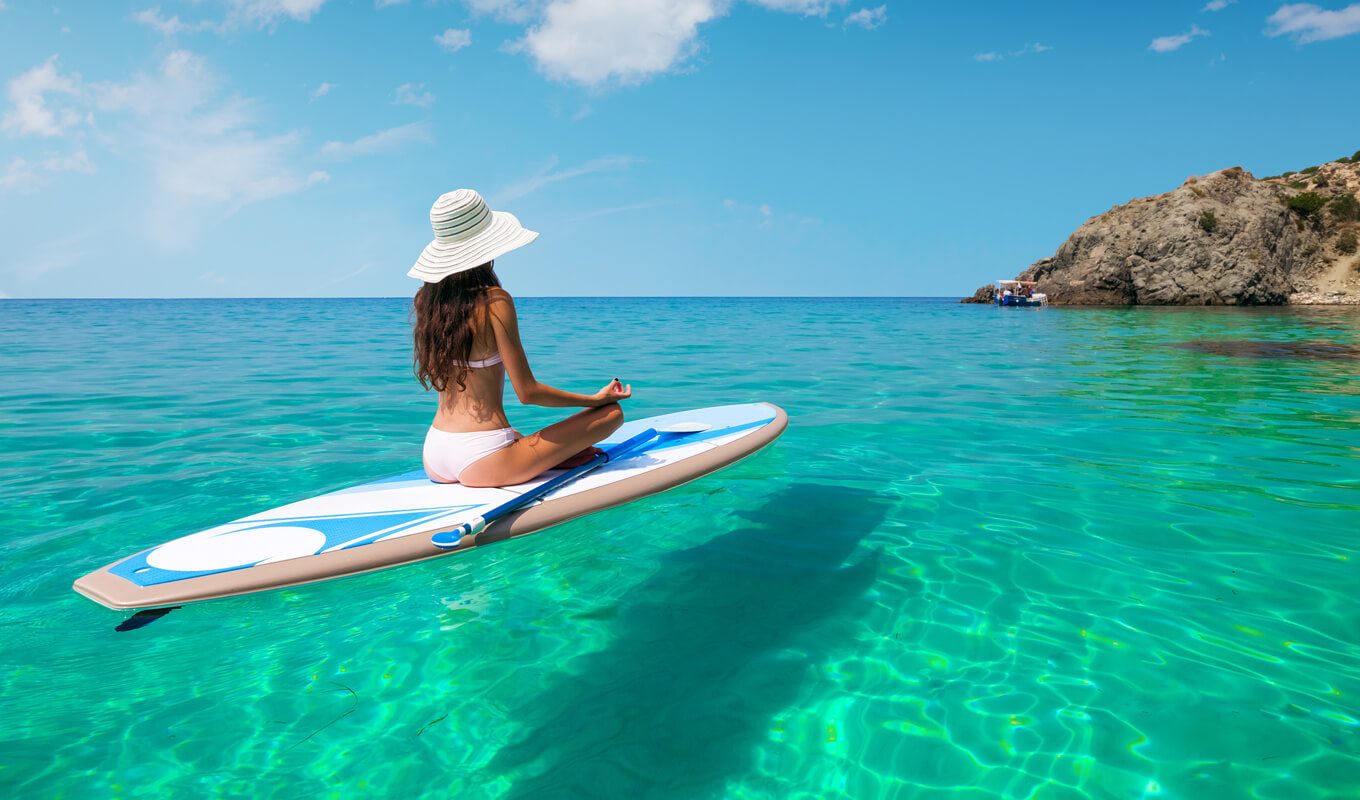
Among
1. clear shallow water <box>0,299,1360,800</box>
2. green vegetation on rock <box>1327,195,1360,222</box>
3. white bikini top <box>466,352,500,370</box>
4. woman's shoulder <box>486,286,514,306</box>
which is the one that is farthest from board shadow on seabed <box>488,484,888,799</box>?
green vegetation on rock <box>1327,195,1360,222</box>

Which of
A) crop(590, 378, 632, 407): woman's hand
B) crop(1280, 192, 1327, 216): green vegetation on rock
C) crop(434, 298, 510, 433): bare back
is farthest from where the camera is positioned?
crop(1280, 192, 1327, 216): green vegetation on rock

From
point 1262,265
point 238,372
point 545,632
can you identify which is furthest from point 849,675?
point 1262,265

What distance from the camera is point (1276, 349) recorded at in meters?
16.7

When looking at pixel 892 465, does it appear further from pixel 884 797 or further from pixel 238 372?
pixel 238 372

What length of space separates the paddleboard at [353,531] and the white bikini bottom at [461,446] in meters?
0.13

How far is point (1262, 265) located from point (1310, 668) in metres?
55.2

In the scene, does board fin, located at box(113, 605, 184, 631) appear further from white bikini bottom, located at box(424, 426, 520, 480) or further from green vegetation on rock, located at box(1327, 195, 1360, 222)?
green vegetation on rock, located at box(1327, 195, 1360, 222)

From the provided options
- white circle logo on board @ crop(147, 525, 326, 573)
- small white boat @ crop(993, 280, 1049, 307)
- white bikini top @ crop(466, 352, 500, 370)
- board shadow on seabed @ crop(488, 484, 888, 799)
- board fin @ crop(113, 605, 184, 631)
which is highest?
small white boat @ crop(993, 280, 1049, 307)

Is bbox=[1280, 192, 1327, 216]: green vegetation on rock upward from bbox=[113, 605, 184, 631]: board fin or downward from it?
upward

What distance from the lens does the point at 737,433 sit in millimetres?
5332

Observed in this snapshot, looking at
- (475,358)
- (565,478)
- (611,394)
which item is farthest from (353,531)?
(611,394)

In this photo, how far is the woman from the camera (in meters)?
3.79

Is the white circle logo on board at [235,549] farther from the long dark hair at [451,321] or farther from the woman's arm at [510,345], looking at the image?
the woman's arm at [510,345]

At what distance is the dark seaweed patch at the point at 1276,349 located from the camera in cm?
1524
